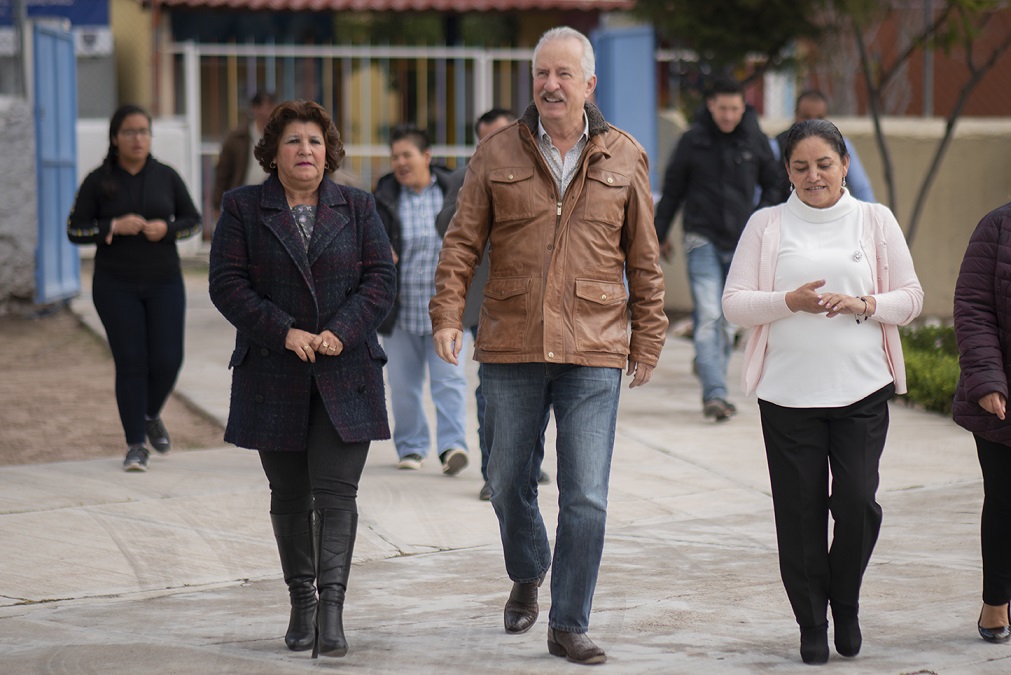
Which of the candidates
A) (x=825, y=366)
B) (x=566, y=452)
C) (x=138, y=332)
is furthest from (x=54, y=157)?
(x=825, y=366)

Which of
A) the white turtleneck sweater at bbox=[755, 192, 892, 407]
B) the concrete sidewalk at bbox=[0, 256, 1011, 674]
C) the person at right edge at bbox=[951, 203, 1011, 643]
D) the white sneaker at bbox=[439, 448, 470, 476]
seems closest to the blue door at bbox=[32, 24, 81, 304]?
the concrete sidewalk at bbox=[0, 256, 1011, 674]

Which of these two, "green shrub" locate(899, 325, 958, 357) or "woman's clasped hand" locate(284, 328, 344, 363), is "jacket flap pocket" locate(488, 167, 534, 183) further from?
"green shrub" locate(899, 325, 958, 357)

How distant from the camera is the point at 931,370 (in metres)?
9.21

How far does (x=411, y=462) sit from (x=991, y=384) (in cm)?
359

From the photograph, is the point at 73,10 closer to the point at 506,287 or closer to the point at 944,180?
the point at 944,180

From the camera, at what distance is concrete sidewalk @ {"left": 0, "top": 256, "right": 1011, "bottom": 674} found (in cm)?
465

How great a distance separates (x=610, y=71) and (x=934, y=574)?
761 centimetres

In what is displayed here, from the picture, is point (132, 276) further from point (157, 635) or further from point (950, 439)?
point (950, 439)

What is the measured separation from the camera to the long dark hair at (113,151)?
24.6ft

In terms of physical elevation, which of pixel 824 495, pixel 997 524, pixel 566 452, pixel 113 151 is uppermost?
pixel 113 151

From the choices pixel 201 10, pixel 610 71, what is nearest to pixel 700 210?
pixel 610 71

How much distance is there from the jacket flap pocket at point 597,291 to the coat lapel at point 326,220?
0.81 metres

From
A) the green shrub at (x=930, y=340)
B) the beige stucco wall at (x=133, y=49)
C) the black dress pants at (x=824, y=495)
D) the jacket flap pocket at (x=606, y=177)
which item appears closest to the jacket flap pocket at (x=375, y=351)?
the jacket flap pocket at (x=606, y=177)

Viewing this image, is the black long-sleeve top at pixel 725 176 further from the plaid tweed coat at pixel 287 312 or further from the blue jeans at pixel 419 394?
the plaid tweed coat at pixel 287 312
